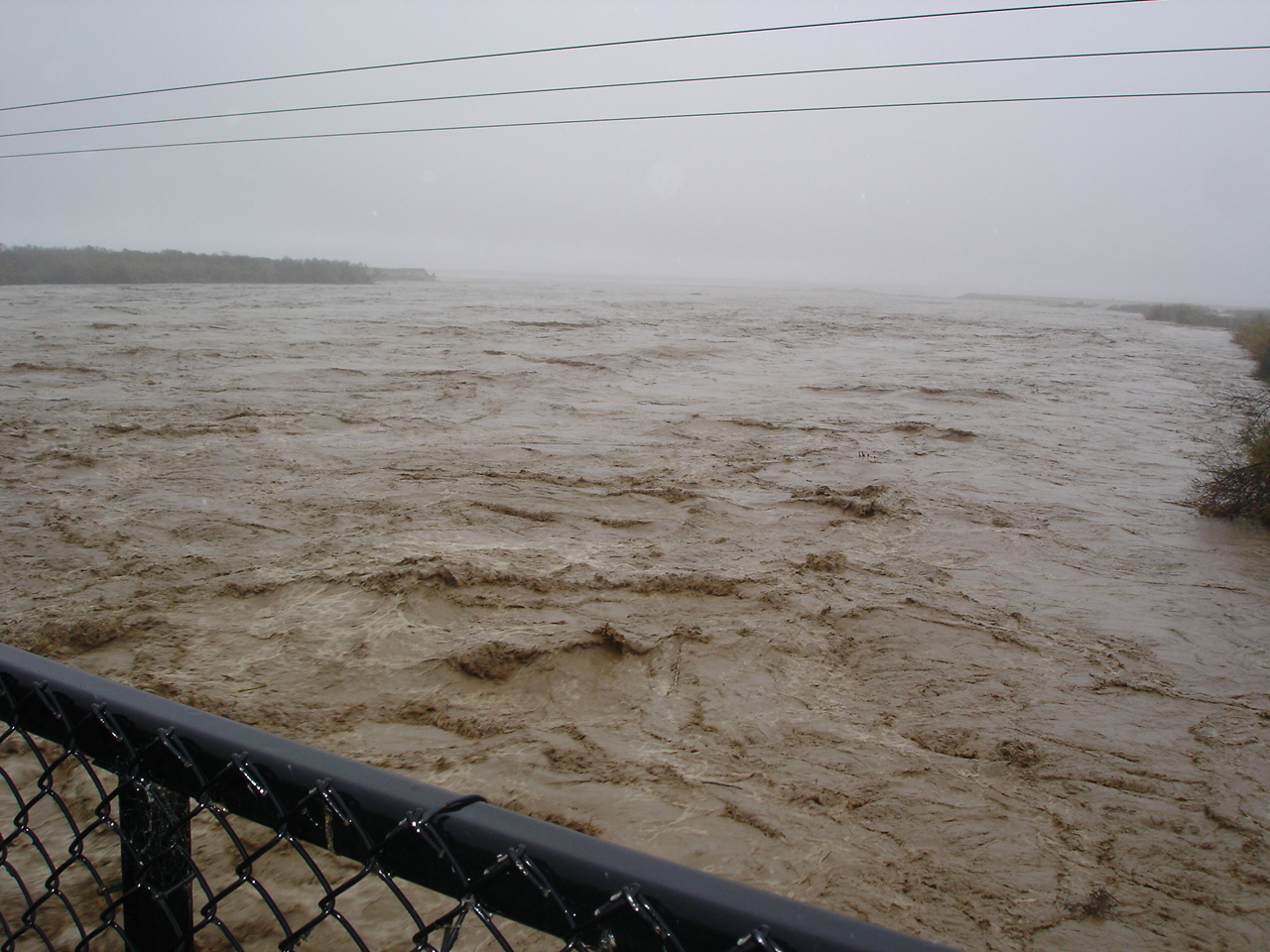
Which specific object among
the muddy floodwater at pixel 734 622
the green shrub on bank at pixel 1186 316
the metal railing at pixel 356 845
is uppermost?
the metal railing at pixel 356 845

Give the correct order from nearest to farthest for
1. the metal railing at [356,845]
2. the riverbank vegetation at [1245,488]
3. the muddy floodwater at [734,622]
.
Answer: the metal railing at [356,845], the muddy floodwater at [734,622], the riverbank vegetation at [1245,488]

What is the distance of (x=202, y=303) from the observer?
1895cm

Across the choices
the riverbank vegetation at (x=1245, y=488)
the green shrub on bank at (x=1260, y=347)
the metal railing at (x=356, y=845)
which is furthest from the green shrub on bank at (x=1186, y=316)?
the metal railing at (x=356, y=845)

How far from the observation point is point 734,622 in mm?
3469

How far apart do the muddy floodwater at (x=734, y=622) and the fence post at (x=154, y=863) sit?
4.29 feet

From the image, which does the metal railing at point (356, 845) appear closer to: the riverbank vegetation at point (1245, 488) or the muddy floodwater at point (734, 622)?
the muddy floodwater at point (734, 622)

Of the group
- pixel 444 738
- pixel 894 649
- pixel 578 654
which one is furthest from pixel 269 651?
pixel 894 649

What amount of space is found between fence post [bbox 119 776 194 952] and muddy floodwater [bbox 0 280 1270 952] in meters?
1.31

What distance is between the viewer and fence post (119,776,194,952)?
3.08 feet

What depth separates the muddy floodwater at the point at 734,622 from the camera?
2242 mm

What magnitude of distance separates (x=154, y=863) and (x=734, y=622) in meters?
2.68

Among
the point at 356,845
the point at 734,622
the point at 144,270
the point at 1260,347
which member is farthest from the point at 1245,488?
the point at 144,270

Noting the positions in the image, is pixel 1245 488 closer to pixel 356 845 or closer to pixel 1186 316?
pixel 356 845

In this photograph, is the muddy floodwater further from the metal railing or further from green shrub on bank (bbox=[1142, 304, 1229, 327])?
green shrub on bank (bbox=[1142, 304, 1229, 327])
